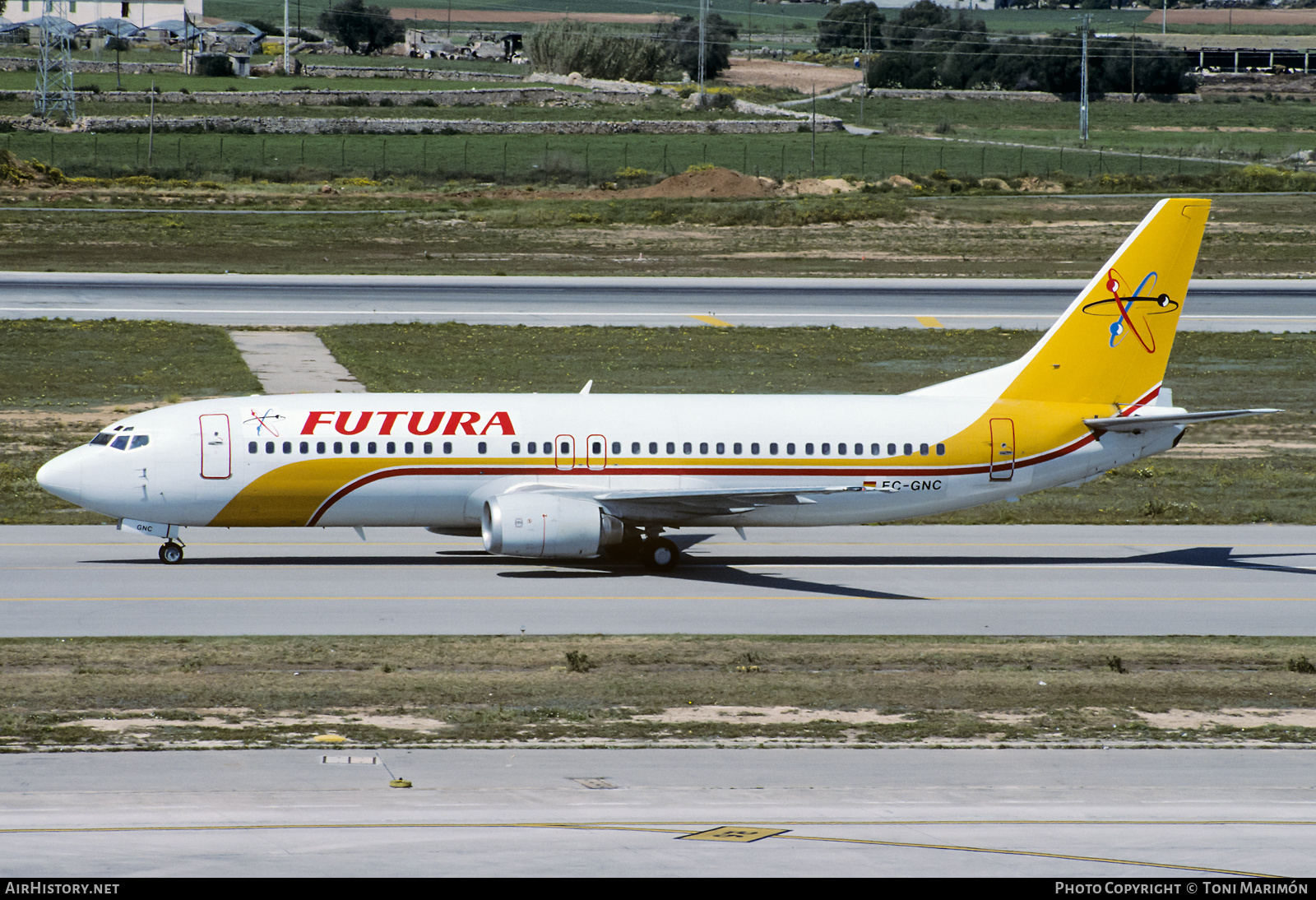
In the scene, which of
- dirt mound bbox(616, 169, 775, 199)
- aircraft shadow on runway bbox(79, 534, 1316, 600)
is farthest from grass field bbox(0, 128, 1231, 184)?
→ aircraft shadow on runway bbox(79, 534, 1316, 600)

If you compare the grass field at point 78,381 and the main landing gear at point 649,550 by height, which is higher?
the grass field at point 78,381

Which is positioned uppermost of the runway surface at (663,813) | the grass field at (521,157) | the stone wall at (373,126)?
the stone wall at (373,126)

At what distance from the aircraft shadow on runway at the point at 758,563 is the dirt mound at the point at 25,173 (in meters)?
92.5

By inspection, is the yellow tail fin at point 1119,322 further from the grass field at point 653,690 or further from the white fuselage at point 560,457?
the grass field at point 653,690

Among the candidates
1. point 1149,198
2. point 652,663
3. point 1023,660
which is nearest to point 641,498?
point 652,663

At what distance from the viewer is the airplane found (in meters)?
33.8

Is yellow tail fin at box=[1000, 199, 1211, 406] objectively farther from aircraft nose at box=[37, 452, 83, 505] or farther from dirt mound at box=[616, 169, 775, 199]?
dirt mound at box=[616, 169, 775, 199]

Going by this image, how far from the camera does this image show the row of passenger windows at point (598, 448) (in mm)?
33906

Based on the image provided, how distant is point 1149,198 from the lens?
395ft

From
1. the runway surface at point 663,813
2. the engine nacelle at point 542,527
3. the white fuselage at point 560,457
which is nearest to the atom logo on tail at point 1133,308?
the white fuselage at point 560,457

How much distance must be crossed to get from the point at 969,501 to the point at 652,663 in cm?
1284

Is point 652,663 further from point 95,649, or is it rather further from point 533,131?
point 533,131

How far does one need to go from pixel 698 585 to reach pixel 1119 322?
12085 millimetres

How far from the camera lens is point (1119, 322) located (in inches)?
1449
